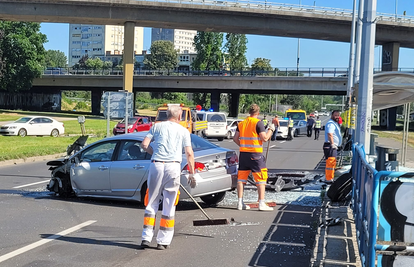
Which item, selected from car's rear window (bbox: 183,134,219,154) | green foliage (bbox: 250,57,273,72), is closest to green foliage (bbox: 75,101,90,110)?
green foliage (bbox: 250,57,273,72)

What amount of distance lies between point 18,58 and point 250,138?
211 feet

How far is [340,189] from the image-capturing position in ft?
33.3

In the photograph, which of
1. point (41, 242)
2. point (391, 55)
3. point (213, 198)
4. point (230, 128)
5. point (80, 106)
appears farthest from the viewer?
point (80, 106)

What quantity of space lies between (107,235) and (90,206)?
2614mm

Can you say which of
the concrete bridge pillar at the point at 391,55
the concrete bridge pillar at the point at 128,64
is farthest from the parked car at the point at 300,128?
the concrete bridge pillar at the point at 128,64

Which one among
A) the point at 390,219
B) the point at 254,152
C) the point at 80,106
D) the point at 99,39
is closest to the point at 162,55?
the point at 80,106

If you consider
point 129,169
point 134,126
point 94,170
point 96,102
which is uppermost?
point 129,169

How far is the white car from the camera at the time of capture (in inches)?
1341

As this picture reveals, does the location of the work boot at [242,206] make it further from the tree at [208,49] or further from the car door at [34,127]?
the tree at [208,49]

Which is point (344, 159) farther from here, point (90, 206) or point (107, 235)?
point (107, 235)

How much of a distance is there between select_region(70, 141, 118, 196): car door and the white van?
2531 cm

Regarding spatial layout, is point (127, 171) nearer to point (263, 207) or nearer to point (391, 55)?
point (263, 207)

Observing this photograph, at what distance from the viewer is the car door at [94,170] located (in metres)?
10.7

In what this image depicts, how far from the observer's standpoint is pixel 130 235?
8.12 m
